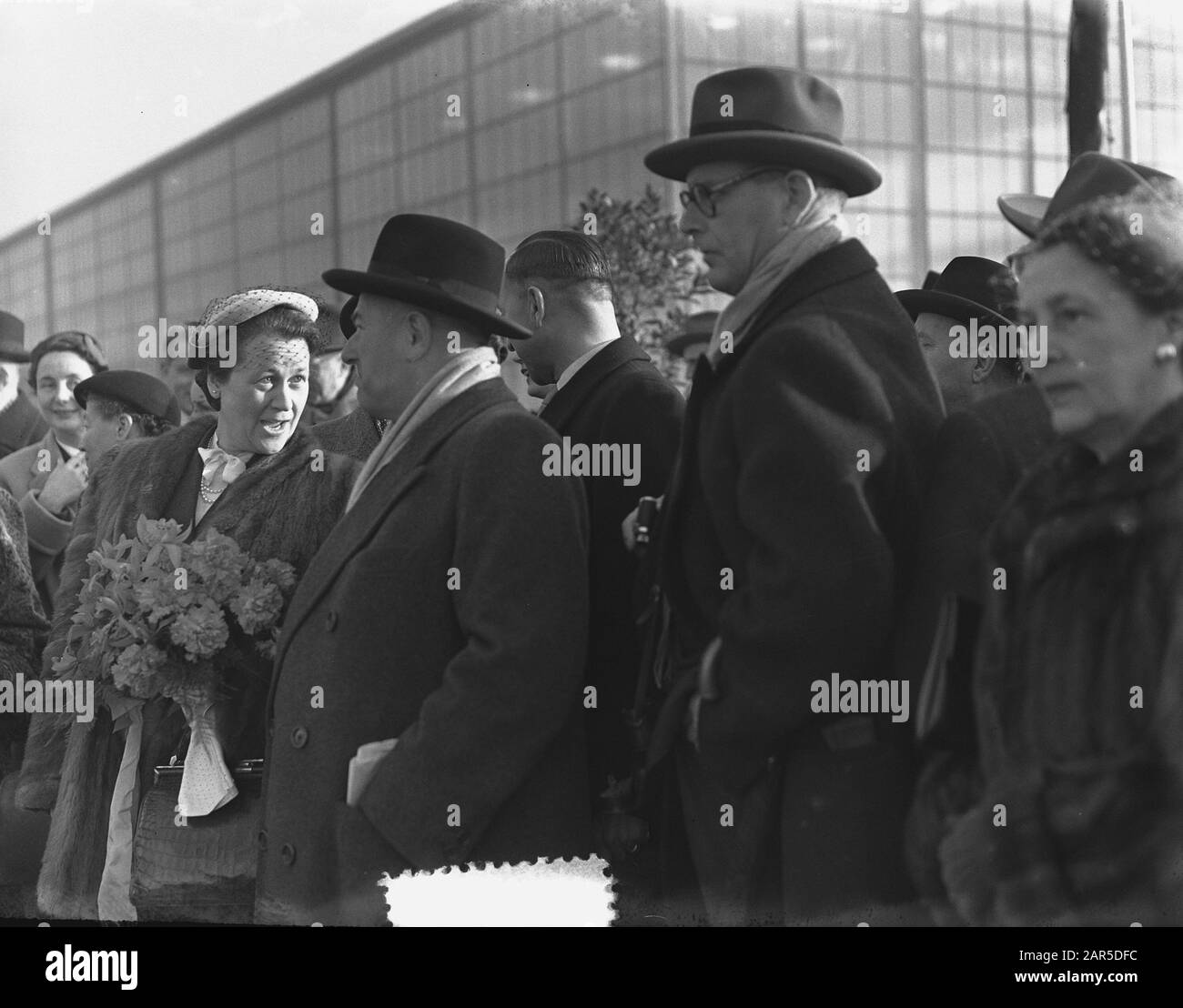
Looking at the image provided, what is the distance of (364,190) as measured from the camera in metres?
4.36

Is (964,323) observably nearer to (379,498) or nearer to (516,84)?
(516,84)

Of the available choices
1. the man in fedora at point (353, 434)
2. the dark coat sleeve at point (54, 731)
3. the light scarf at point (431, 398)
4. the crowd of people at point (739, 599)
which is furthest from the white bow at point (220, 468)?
the man in fedora at point (353, 434)

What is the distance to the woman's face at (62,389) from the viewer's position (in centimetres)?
591

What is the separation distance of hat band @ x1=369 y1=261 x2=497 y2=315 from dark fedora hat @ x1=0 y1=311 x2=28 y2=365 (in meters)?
1.82

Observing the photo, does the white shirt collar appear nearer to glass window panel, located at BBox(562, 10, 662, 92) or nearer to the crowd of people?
the crowd of people

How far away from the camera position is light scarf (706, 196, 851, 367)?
10.6ft

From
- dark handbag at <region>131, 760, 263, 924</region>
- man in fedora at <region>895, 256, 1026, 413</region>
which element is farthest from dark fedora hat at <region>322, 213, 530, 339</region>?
dark handbag at <region>131, 760, 263, 924</region>

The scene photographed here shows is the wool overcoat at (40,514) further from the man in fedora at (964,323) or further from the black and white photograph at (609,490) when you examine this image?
the man in fedora at (964,323)

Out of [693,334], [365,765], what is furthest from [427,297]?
[693,334]

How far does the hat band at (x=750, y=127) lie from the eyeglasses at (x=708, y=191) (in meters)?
0.10

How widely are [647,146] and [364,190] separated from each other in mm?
805

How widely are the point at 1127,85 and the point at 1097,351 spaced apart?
3.41ft

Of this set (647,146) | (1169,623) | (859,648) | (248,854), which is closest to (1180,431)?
(1169,623)

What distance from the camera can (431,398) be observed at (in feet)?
11.7
